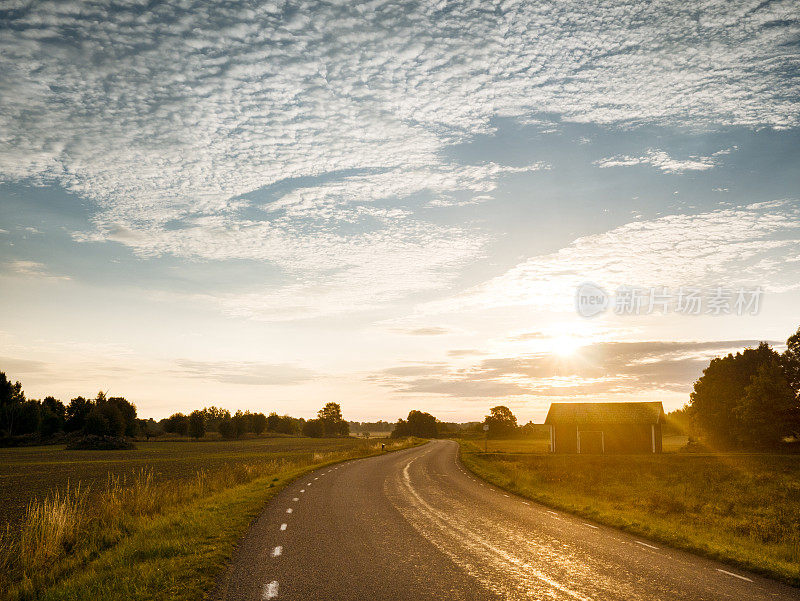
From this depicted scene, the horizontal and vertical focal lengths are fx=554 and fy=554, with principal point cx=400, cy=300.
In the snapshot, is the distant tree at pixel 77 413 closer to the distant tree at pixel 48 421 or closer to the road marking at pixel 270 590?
the distant tree at pixel 48 421

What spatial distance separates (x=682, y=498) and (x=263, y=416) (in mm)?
167412

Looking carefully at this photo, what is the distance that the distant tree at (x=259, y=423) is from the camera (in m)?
176

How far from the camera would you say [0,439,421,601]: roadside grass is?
8.45 m

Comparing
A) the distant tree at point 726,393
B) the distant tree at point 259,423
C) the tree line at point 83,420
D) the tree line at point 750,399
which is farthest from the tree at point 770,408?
the distant tree at point 259,423

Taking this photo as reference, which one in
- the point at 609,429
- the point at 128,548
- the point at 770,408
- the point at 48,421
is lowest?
the point at 48,421

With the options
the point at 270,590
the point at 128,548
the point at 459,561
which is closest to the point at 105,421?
the point at 128,548

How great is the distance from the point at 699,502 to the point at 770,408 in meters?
46.8

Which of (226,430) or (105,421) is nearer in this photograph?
(105,421)

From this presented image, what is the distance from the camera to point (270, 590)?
7746 millimetres

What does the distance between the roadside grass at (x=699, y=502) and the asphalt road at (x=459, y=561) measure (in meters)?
0.91

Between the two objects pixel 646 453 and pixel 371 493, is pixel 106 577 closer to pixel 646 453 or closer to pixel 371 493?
pixel 371 493

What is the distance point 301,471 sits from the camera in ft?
102

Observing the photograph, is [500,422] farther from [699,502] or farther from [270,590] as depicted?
[270,590]

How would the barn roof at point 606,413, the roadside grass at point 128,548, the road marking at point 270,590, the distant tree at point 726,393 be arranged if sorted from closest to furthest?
the road marking at point 270,590 < the roadside grass at point 128,548 < the barn roof at point 606,413 < the distant tree at point 726,393
